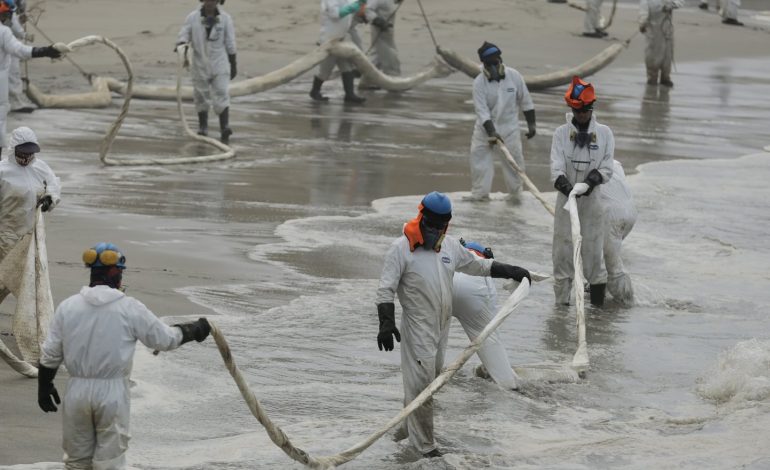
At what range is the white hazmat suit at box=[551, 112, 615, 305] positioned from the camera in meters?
12.2

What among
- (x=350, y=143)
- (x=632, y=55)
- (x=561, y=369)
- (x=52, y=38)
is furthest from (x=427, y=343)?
(x=632, y=55)

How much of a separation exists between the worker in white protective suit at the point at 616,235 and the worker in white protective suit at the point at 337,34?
10.8 metres

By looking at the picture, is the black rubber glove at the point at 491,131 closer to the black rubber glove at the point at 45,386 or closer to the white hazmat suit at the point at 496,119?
the white hazmat suit at the point at 496,119

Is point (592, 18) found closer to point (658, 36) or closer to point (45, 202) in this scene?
point (658, 36)

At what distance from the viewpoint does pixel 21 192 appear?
1039cm

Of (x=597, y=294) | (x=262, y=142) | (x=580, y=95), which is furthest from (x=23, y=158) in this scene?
(x=262, y=142)

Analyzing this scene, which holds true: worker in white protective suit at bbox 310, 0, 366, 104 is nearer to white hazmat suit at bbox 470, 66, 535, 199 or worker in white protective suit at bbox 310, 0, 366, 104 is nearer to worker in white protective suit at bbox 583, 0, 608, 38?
white hazmat suit at bbox 470, 66, 535, 199

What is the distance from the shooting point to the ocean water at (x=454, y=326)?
360 inches

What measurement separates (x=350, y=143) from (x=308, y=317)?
835 centimetres

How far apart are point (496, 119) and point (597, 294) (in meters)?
4.24

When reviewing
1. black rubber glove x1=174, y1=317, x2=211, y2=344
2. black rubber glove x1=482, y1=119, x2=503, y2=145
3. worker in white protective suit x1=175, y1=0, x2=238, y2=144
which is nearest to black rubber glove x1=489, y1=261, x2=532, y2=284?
black rubber glove x1=174, y1=317, x2=211, y2=344

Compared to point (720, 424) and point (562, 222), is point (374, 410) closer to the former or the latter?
point (720, 424)

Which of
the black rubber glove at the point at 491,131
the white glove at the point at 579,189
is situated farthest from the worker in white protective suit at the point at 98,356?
the black rubber glove at the point at 491,131

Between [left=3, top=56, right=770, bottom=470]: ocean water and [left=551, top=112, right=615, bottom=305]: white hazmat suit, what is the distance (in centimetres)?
36
